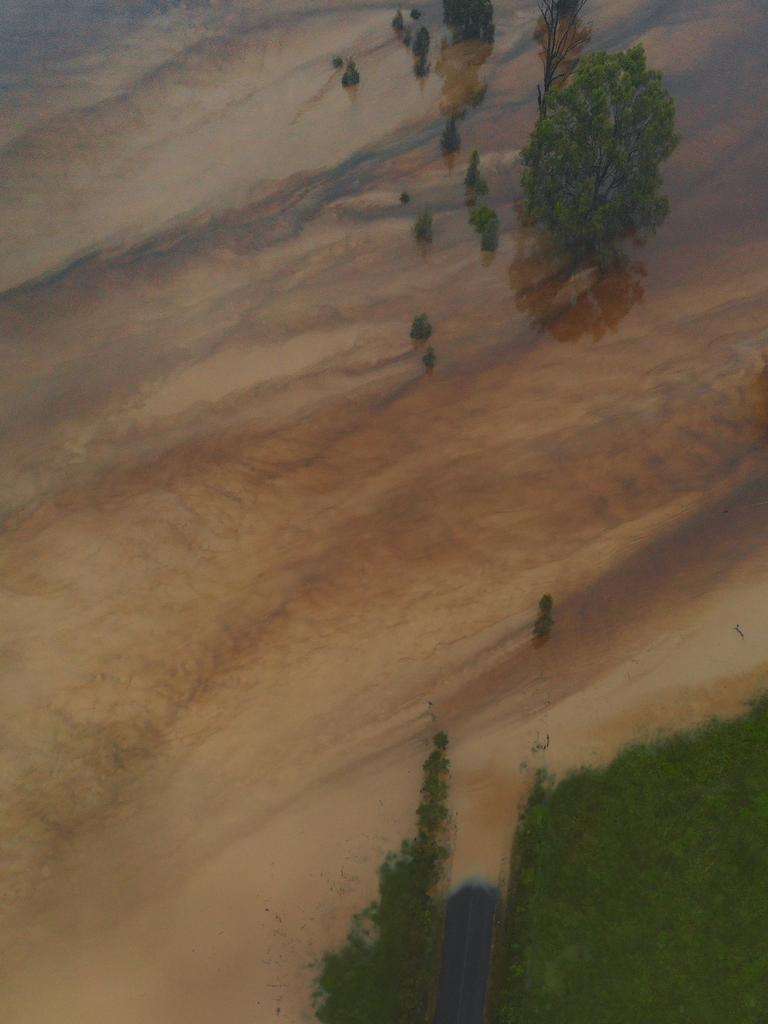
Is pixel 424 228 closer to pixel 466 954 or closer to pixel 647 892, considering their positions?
pixel 647 892

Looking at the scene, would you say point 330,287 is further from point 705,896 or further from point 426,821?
point 705,896

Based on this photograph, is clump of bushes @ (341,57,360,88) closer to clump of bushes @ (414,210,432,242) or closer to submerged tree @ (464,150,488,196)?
submerged tree @ (464,150,488,196)

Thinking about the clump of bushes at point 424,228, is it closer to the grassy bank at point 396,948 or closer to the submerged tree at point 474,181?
the submerged tree at point 474,181

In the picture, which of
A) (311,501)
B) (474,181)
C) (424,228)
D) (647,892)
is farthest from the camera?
(474,181)

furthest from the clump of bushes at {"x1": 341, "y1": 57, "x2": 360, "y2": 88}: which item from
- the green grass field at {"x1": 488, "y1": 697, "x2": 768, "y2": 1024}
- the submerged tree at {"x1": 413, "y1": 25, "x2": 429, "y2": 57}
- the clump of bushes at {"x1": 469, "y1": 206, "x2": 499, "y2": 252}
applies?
the green grass field at {"x1": 488, "y1": 697, "x2": 768, "y2": 1024}

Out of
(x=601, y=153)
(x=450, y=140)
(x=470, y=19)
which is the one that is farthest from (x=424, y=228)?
(x=470, y=19)

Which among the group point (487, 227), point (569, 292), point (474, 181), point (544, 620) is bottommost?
point (544, 620)

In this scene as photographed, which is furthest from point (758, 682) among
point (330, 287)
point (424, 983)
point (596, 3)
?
point (596, 3)
